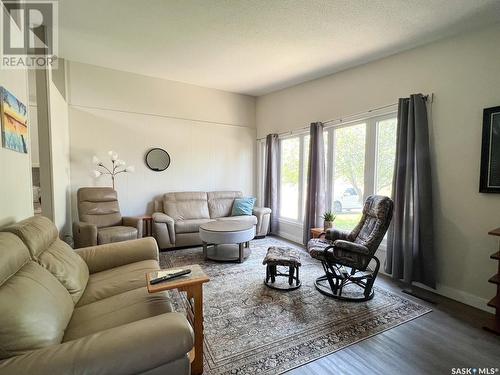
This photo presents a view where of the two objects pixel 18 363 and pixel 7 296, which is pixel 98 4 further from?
pixel 18 363

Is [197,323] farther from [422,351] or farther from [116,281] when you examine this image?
[422,351]

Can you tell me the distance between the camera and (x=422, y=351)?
5.90 feet

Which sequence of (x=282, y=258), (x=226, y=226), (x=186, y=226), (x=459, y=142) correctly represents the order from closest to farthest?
(x=459, y=142)
(x=282, y=258)
(x=226, y=226)
(x=186, y=226)

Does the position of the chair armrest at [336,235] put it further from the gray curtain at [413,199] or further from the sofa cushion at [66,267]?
the sofa cushion at [66,267]

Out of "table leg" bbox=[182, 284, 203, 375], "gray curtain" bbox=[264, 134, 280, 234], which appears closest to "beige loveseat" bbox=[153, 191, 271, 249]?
"gray curtain" bbox=[264, 134, 280, 234]

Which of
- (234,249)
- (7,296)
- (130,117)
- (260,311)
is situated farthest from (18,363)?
(130,117)

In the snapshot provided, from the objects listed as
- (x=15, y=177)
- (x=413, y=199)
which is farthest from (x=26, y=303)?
(x=413, y=199)

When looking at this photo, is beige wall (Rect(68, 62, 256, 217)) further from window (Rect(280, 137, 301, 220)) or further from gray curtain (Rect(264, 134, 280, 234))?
window (Rect(280, 137, 301, 220))

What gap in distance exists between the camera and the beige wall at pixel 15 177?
170 centimetres

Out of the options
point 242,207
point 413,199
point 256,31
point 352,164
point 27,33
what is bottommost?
point 242,207

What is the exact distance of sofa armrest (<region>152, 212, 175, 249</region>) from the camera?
154 inches

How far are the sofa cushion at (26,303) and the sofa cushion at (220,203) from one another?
3.35 metres

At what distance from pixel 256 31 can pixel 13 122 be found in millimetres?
2375

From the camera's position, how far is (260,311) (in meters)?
2.30
